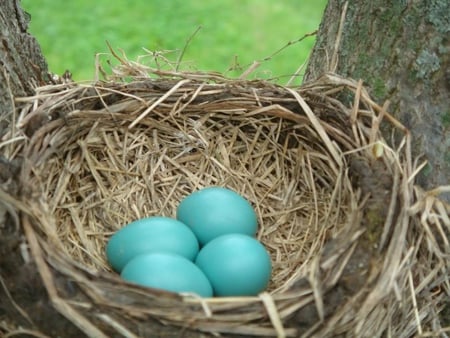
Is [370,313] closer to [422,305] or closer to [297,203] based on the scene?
[422,305]

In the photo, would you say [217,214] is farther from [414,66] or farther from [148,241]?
[414,66]

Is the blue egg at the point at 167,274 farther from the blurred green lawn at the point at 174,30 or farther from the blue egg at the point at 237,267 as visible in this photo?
the blurred green lawn at the point at 174,30

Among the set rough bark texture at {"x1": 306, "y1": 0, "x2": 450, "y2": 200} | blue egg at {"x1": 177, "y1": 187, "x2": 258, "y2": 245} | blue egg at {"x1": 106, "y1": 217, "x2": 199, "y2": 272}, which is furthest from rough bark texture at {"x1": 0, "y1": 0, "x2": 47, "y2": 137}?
rough bark texture at {"x1": 306, "y1": 0, "x2": 450, "y2": 200}

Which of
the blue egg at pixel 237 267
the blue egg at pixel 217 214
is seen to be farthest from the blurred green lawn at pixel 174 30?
the blue egg at pixel 237 267

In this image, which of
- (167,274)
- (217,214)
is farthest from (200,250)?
(167,274)

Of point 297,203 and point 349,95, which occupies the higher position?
point 349,95

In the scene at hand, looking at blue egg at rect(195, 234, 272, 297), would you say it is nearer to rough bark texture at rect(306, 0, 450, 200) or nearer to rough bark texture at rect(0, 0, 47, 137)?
rough bark texture at rect(306, 0, 450, 200)

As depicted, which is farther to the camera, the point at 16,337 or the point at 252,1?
the point at 252,1

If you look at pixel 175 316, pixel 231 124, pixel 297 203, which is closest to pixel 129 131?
pixel 231 124
